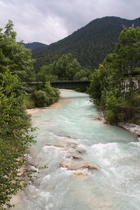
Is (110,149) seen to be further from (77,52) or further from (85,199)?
(77,52)

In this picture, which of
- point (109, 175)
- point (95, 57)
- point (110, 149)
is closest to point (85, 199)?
point (109, 175)

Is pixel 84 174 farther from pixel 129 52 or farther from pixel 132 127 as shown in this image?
pixel 129 52

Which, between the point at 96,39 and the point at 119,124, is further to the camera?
the point at 96,39

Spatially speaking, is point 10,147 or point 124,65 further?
point 124,65

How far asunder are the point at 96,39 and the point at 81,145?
174 meters

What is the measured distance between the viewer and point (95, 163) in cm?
1175

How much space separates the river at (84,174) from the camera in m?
8.15

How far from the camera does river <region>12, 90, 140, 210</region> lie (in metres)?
8.15

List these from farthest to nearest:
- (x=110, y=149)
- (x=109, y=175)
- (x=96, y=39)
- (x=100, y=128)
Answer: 1. (x=96, y=39)
2. (x=100, y=128)
3. (x=110, y=149)
4. (x=109, y=175)

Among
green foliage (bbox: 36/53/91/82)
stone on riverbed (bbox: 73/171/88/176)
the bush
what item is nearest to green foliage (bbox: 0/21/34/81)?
stone on riverbed (bbox: 73/171/88/176)

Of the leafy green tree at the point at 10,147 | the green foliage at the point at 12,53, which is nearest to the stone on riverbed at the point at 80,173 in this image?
the leafy green tree at the point at 10,147

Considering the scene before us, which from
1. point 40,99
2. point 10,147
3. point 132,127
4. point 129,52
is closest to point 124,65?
point 129,52

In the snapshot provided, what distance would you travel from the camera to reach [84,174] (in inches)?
410

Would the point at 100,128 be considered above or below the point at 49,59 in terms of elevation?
below
